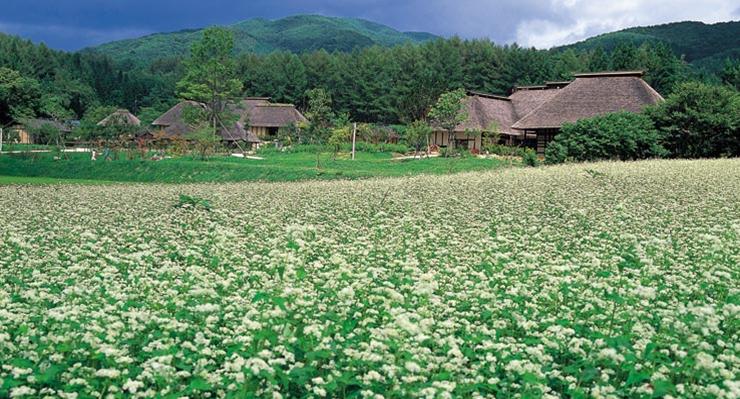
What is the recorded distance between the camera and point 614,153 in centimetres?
3212

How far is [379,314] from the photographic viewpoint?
227 inches

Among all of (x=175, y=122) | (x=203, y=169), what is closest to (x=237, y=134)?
(x=175, y=122)

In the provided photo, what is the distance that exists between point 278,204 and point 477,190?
16.9 ft

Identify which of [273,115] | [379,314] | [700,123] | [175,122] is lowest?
[379,314]

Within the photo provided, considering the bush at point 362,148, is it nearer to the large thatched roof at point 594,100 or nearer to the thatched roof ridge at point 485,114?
the thatched roof ridge at point 485,114

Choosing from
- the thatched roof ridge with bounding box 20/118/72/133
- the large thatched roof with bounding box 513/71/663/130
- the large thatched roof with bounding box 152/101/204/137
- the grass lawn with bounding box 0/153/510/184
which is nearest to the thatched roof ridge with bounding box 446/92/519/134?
the large thatched roof with bounding box 513/71/663/130

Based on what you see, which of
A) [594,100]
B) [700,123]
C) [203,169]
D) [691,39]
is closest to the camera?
[700,123]

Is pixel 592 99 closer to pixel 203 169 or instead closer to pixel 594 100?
pixel 594 100

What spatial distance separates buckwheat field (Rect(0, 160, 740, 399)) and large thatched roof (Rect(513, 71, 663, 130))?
3137cm

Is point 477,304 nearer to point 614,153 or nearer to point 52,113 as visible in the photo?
point 614,153

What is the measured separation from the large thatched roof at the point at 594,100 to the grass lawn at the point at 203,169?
256 inches

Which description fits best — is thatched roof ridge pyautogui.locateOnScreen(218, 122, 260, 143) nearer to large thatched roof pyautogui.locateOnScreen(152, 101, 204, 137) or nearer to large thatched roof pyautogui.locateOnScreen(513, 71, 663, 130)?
large thatched roof pyautogui.locateOnScreen(152, 101, 204, 137)

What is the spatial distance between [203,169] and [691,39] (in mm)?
111314

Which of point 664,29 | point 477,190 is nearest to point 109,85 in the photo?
point 477,190
